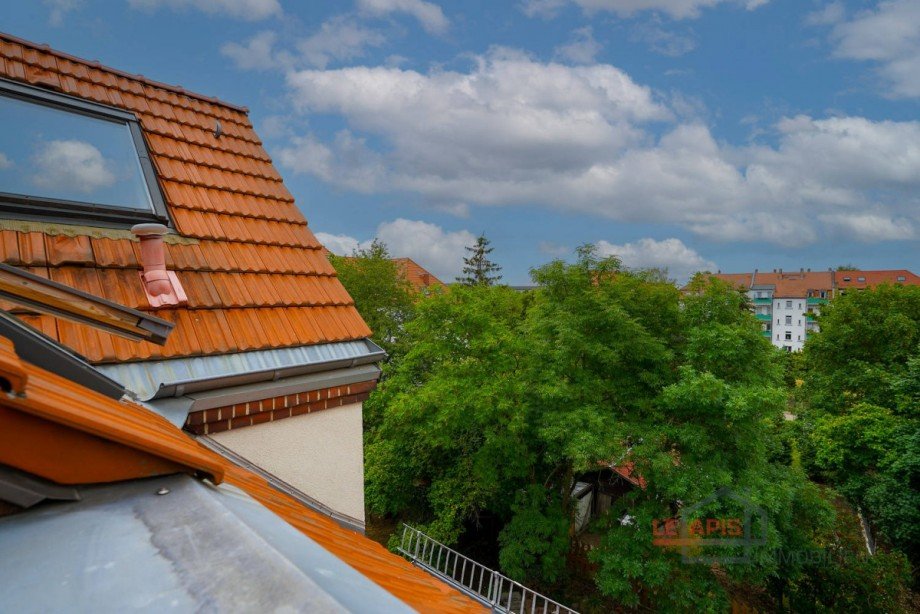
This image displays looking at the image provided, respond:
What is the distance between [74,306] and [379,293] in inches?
859

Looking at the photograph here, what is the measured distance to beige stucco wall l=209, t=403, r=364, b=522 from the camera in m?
3.31

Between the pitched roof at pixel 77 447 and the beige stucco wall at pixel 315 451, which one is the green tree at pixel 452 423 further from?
the pitched roof at pixel 77 447

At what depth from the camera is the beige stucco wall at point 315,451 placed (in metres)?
3.31

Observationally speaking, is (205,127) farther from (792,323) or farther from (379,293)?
(792,323)

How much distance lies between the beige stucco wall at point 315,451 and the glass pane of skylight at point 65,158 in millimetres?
1995

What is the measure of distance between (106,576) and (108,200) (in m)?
3.48

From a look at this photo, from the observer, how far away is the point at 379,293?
23.8 m

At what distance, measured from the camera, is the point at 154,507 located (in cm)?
125

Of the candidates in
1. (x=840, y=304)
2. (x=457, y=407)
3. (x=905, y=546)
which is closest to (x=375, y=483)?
(x=457, y=407)

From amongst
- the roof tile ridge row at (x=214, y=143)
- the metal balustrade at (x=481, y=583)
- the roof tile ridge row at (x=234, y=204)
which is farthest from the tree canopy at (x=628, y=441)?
the roof tile ridge row at (x=214, y=143)

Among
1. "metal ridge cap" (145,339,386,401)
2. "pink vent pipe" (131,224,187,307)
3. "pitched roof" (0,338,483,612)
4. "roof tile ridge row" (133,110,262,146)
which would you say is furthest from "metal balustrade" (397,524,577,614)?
"pitched roof" (0,338,483,612)

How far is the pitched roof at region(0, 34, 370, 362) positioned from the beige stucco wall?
607 millimetres

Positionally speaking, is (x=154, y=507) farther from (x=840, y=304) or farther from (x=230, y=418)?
(x=840, y=304)

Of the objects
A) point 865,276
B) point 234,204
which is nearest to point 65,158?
point 234,204
